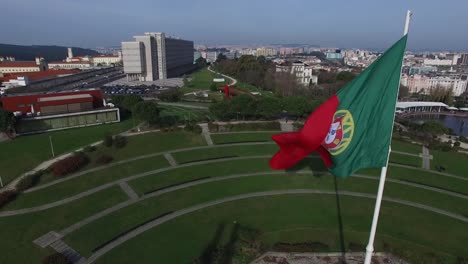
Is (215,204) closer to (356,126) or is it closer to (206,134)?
(206,134)

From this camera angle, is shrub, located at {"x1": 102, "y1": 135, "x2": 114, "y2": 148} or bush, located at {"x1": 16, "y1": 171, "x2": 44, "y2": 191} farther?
shrub, located at {"x1": 102, "y1": 135, "x2": 114, "y2": 148}

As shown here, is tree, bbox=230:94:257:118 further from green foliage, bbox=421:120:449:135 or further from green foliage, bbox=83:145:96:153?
green foliage, bbox=421:120:449:135

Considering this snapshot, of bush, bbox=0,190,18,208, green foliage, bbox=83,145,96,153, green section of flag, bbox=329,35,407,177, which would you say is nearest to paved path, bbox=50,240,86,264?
bush, bbox=0,190,18,208

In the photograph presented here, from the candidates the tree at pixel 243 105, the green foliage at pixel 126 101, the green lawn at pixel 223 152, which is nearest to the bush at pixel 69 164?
the green lawn at pixel 223 152

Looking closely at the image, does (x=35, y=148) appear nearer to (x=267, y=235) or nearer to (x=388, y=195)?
(x=267, y=235)

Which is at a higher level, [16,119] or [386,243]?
[16,119]

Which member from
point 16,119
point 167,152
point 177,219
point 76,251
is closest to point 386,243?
point 177,219
